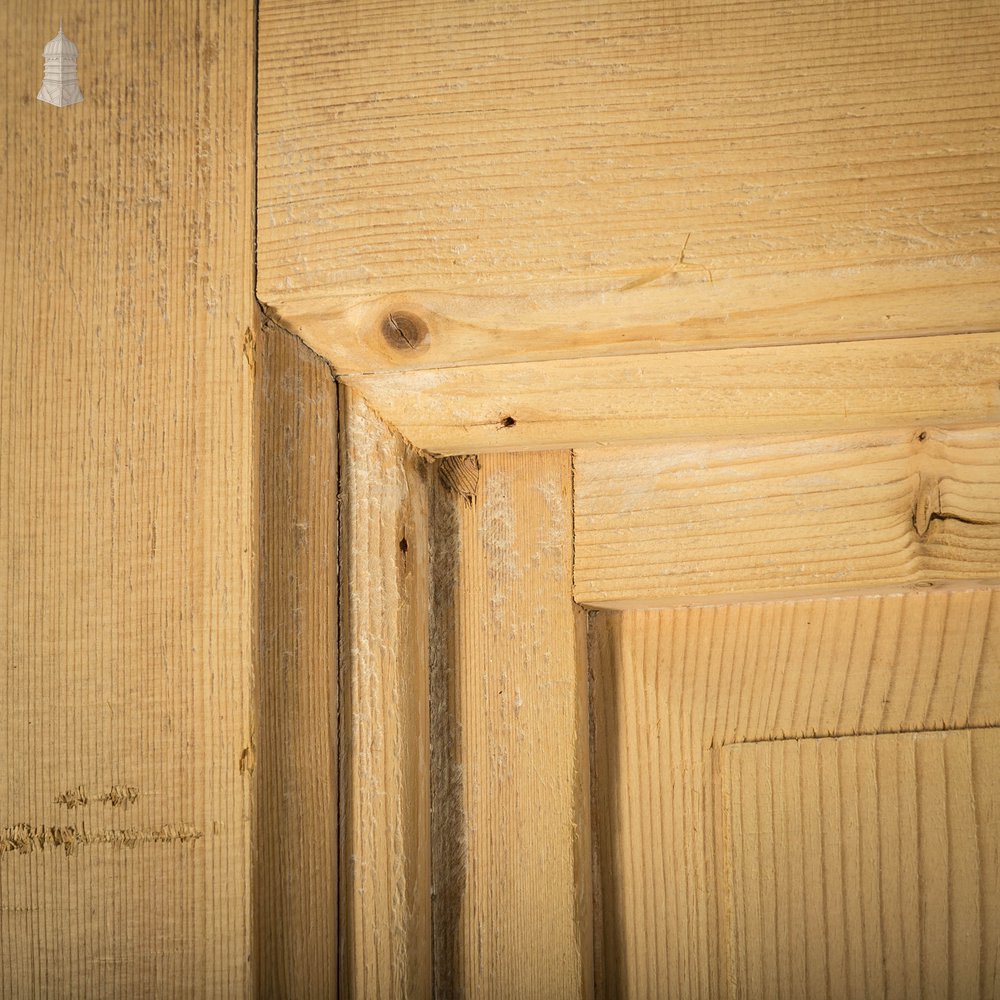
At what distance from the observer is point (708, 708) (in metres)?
0.72

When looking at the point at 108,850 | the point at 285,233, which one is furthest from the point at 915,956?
the point at 285,233

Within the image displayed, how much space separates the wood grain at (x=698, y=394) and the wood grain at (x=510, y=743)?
5 centimetres

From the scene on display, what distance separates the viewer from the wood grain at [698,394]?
64cm

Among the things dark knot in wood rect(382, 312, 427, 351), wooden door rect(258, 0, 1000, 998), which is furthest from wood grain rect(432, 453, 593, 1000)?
dark knot in wood rect(382, 312, 427, 351)

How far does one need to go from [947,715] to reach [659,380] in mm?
299

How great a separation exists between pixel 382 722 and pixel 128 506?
21cm

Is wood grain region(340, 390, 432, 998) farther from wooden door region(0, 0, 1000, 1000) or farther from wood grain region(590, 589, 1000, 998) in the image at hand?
wood grain region(590, 589, 1000, 998)

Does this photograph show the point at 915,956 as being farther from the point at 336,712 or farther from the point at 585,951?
the point at 336,712

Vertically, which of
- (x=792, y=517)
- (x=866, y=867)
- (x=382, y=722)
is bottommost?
(x=866, y=867)

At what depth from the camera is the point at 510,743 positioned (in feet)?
2.32

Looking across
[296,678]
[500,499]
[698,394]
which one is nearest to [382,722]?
[296,678]

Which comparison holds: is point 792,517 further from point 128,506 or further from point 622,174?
point 128,506

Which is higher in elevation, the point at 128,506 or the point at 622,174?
the point at 622,174

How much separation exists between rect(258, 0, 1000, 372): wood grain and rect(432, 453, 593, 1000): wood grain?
0.12m
